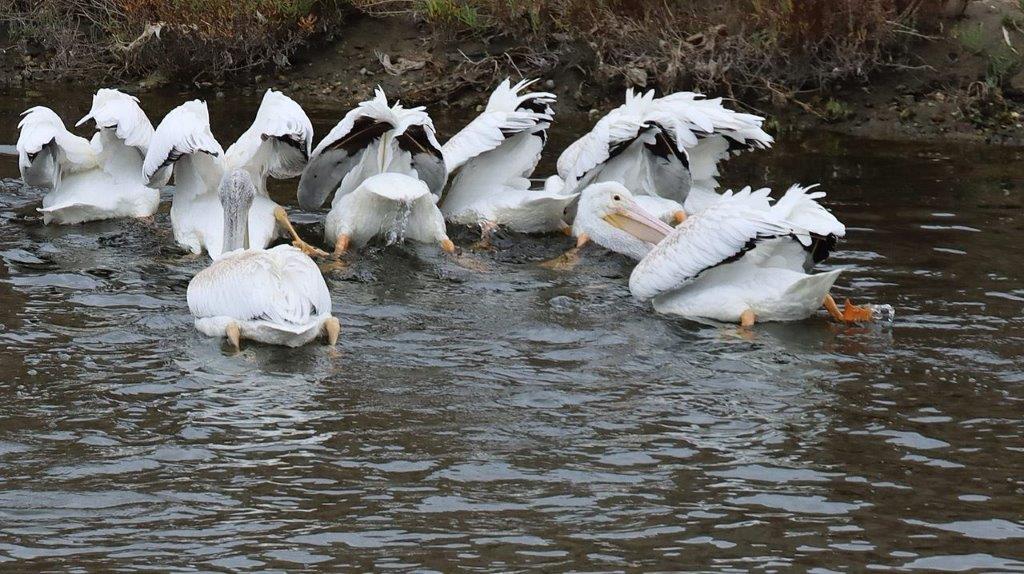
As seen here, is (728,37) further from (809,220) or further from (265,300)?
(265,300)

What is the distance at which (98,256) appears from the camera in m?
8.43

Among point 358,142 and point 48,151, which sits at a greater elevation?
point 358,142

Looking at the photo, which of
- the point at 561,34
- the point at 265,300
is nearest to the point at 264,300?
the point at 265,300

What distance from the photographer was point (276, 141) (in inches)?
333

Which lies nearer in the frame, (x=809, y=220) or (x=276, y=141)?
(x=809, y=220)

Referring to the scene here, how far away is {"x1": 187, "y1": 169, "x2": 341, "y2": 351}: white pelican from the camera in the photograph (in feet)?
21.1

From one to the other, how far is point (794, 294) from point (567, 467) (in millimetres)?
2214

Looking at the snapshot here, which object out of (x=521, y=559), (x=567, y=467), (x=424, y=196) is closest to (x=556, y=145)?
(x=424, y=196)

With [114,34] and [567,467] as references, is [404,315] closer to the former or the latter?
[567,467]

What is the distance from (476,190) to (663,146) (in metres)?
1.33

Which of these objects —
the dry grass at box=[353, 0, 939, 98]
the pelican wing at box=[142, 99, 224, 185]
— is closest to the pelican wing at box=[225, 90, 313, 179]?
the pelican wing at box=[142, 99, 224, 185]

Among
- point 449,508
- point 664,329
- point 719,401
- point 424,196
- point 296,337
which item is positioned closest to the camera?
point 449,508

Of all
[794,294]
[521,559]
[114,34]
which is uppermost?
[114,34]

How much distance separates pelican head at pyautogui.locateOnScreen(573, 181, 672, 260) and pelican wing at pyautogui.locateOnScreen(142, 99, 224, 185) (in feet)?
7.47
